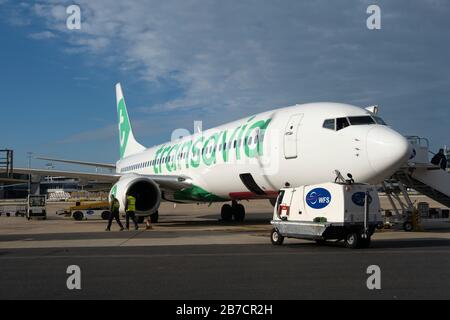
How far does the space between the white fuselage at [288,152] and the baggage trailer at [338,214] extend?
1577 millimetres

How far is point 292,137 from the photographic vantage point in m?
15.2

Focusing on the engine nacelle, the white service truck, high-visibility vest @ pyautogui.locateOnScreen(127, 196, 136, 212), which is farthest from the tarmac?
the white service truck

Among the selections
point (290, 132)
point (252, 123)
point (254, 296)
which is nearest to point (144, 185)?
point (252, 123)

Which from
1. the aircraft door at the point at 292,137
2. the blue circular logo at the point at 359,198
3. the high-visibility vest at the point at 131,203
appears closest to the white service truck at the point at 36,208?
the high-visibility vest at the point at 131,203

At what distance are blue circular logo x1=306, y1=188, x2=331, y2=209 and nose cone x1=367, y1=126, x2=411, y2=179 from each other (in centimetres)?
198

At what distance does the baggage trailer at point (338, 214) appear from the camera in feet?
37.8

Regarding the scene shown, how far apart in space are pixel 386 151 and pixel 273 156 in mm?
3811

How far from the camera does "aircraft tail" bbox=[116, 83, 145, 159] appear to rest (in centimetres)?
3494

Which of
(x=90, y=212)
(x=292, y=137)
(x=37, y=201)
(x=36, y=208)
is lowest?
(x=90, y=212)

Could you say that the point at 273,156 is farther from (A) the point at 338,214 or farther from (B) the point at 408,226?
(B) the point at 408,226

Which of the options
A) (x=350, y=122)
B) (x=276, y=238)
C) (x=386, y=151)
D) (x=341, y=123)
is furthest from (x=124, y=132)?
(x=386, y=151)
